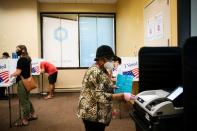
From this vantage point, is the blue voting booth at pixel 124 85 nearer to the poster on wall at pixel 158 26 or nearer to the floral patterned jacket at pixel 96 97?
the poster on wall at pixel 158 26

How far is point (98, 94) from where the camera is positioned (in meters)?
2.13

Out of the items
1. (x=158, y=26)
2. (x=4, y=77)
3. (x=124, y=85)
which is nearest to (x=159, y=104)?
(x=124, y=85)

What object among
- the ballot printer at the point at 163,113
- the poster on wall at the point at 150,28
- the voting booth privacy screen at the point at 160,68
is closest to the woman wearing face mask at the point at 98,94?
the voting booth privacy screen at the point at 160,68

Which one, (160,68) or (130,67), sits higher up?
(160,68)

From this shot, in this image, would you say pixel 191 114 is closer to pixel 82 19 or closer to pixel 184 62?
pixel 184 62

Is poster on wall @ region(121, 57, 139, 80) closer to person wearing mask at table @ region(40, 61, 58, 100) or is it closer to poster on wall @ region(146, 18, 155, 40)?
poster on wall @ region(146, 18, 155, 40)

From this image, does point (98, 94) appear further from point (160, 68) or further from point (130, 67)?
point (130, 67)

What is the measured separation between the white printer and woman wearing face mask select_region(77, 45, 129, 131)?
1.14 ft

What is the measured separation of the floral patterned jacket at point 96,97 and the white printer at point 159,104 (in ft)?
1.14

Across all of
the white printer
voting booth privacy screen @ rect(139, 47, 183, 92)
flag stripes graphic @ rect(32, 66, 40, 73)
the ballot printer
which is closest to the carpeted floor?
flag stripes graphic @ rect(32, 66, 40, 73)

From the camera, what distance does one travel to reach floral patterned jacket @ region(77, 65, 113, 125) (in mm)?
2145

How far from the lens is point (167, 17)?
11.7ft

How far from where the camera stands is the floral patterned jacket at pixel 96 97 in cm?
214

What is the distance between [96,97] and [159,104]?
68 cm
